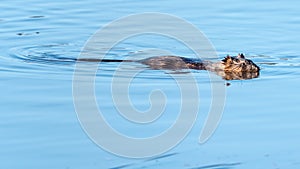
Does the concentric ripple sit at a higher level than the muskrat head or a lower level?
higher

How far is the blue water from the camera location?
30.0 feet

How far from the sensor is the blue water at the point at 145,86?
915 cm

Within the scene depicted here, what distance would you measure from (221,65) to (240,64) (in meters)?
0.37

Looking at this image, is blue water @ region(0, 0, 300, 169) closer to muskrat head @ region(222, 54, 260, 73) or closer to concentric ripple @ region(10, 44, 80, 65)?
concentric ripple @ region(10, 44, 80, 65)

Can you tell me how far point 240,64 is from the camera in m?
14.1

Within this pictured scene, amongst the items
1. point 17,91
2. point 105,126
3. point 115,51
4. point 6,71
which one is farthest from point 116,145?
point 115,51

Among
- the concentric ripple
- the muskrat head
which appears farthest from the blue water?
the muskrat head

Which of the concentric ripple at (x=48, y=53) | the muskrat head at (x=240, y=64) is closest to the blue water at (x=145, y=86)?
the concentric ripple at (x=48, y=53)

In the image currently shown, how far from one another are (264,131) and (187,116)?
42.4 inches

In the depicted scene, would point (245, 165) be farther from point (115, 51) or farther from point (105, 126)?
point (115, 51)

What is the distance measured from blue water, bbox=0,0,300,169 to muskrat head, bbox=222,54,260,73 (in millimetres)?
240

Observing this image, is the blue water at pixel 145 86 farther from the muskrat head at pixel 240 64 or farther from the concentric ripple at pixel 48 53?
the muskrat head at pixel 240 64

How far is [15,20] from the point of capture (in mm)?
18062

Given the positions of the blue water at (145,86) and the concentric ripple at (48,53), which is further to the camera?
the concentric ripple at (48,53)
